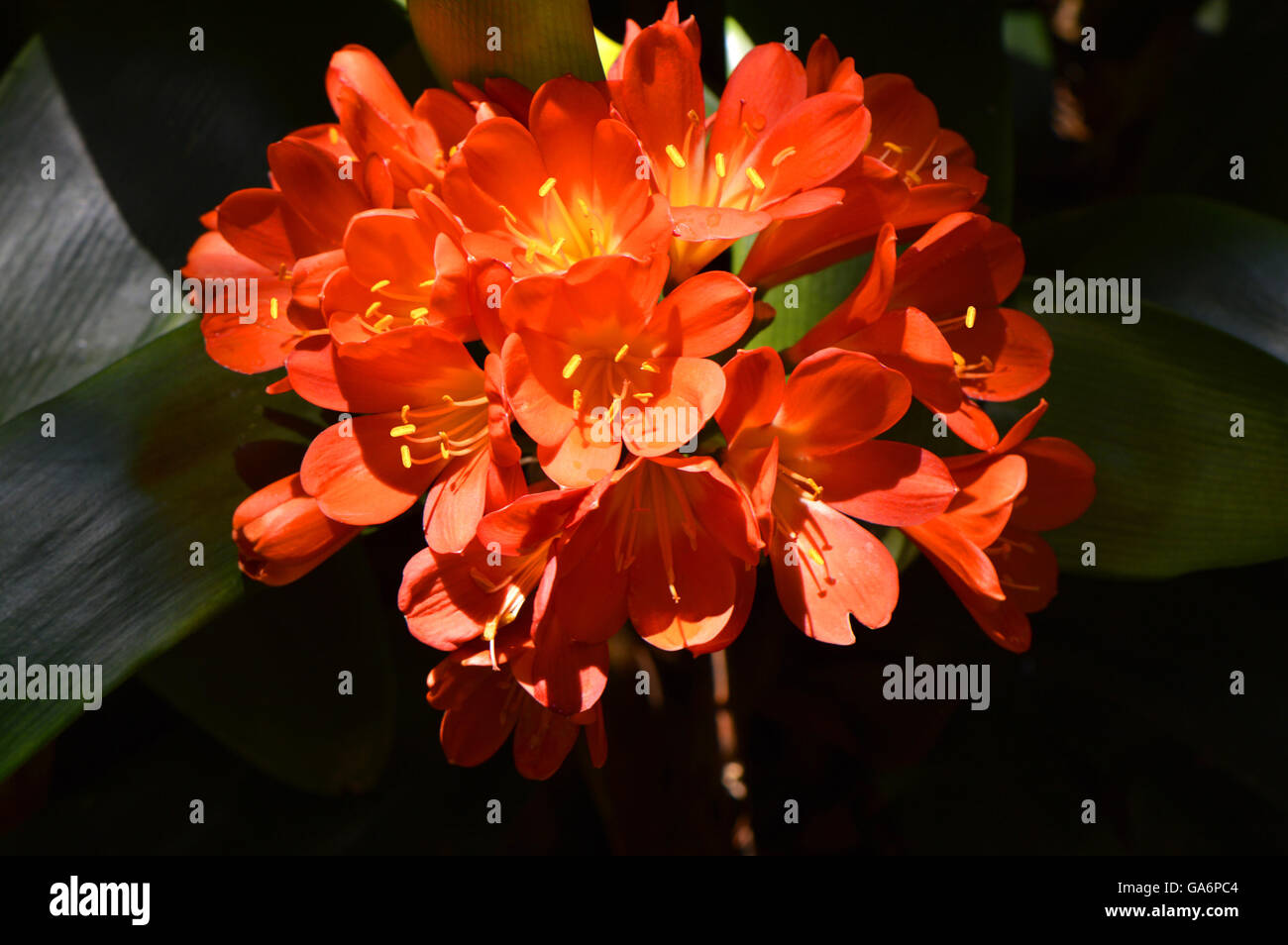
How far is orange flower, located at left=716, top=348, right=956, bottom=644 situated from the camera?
1.69 feet

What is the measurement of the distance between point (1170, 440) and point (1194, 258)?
0.69 feet

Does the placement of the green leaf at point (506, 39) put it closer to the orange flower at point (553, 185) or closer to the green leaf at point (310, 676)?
the orange flower at point (553, 185)

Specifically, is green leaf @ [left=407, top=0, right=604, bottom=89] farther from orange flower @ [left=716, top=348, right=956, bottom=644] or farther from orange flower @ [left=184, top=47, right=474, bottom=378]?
orange flower @ [left=716, top=348, right=956, bottom=644]

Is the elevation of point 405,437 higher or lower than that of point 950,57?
lower

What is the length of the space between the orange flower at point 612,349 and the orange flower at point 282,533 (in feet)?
0.59

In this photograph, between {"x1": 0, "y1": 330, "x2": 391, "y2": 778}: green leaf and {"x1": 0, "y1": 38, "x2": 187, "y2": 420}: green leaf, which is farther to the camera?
{"x1": 0, "y1": 38, "x2": 187, "y2": 420}: green leaf

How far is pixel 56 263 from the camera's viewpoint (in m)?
0.82

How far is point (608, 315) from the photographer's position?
20.7 inches

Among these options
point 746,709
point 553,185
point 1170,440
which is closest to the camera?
point 553,185

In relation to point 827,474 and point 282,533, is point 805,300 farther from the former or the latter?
point 282,533

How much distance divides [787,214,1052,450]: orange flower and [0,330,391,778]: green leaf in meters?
0.43

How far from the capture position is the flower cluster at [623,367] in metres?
0.52

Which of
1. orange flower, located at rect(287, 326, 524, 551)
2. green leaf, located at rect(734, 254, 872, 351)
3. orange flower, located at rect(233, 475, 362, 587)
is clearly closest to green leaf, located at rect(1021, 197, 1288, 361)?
green leaf, located at rect(734, 254, 872, 351)

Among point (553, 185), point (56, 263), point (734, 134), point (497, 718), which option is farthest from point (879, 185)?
point (56, 263)
